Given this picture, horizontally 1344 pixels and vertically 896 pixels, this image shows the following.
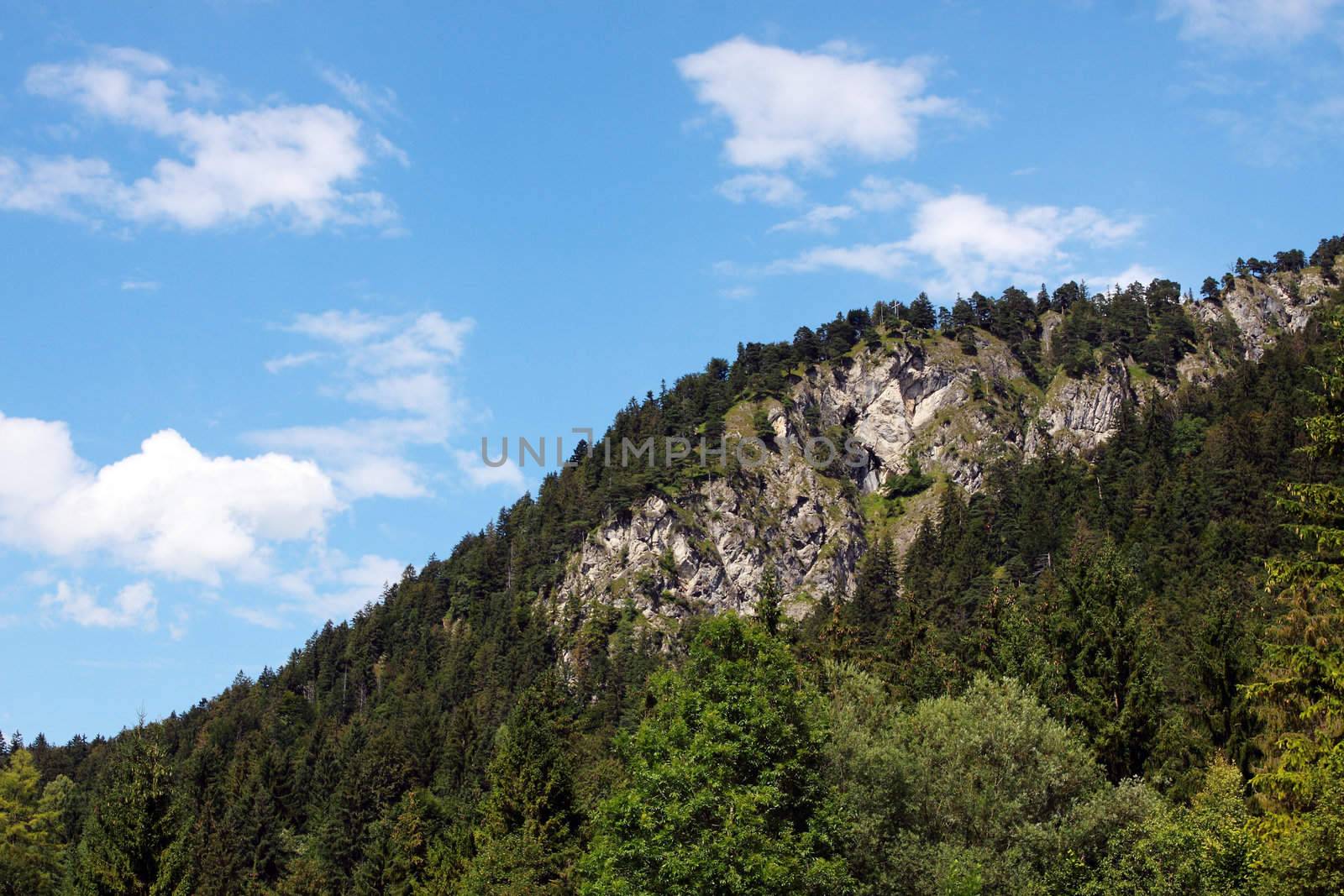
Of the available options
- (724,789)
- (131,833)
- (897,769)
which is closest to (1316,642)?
(897,769)

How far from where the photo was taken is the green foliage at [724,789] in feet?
106

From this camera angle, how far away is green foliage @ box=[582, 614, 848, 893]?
3231 centimetres

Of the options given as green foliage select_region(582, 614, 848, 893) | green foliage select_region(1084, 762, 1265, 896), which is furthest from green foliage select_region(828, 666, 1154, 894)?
green foliage select_region(582, 614, 848, 893)

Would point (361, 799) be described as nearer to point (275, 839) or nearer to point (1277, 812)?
point (275, 839)

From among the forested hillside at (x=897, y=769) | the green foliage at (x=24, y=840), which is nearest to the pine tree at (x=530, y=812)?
the forested hillside at (x=897, y=769)

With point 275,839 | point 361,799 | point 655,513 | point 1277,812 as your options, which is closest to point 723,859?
point 1277,812

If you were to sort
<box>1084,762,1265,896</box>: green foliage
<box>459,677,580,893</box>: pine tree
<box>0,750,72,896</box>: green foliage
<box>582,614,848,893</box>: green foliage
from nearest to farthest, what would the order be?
<box>1084,762,1265,896</box>: green foliage < <box>582,614,848,893</box>: green foliage < <box>459,677,580,893</box>: pine tree < <box>0,750,72,896</box>: green foliage

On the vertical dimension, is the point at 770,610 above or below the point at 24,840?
above

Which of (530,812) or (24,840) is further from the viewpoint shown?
(24,840)

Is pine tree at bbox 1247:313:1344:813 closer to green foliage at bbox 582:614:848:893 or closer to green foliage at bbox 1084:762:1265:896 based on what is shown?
green foliage at bbox 1084:762:1265:896

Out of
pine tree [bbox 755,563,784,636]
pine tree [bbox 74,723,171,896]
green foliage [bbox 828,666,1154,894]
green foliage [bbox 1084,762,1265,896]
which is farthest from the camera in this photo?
pine tree [bbox 755,563,784,636]

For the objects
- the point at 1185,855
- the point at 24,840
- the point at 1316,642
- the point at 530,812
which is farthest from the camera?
the point at 24,840

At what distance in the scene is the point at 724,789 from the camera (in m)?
34.1

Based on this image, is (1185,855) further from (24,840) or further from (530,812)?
(24,840)
